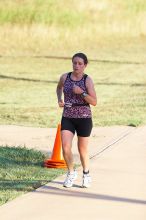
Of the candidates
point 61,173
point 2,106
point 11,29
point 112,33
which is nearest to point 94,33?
point 112,33

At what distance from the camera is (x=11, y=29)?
41312 mm

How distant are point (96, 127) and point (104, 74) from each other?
15524mm

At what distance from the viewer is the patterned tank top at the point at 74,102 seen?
33.1 ft

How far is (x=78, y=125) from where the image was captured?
33.6ft

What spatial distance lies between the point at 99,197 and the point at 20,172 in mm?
2001

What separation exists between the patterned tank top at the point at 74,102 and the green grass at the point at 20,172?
1019 mm

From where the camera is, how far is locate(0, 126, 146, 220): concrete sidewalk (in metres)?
8.67

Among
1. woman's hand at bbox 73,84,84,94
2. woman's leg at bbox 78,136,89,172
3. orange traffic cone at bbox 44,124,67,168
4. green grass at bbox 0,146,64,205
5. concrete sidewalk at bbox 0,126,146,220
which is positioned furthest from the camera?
orange traffic cone at bbox 44,124,67,168

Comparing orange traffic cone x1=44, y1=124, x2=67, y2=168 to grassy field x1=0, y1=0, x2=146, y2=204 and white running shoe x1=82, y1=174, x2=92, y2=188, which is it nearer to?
grassy field x1=0, y1=0, x2=146, y2=204

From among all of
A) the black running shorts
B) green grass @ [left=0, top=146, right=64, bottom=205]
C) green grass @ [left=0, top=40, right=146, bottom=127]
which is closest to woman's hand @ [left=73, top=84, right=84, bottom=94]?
the black running shorts

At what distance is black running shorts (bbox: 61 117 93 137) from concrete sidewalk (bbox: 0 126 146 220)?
0.70 metres

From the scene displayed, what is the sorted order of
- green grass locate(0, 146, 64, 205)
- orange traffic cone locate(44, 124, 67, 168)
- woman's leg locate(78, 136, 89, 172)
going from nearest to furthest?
green grass locate(0, 146, 64, 205)
woman's leg locate(78, 136, 89, 172)
orange traffic cone locate(44, 124, 67, 168)

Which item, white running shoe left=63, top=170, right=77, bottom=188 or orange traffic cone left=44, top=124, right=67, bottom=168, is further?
orange traffic cone left=44, top=124, right=67, bottom=168

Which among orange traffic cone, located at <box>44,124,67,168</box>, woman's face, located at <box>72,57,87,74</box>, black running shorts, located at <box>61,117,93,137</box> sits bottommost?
orange traffic cone, located at <box>44,124,67,168</box>
